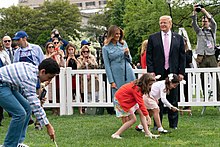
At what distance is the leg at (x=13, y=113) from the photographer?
6.11 metres

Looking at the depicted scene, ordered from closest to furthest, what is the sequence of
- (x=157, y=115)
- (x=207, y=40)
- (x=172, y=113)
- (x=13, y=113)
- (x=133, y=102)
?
1. (x=13, y=113)
2. (x=133, y=102)
3. (x=157, y=115)
4. (x=172, y=113)
5. (x=207, y=40)

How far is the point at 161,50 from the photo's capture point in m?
8.77

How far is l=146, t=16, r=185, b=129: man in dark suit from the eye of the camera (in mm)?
8750

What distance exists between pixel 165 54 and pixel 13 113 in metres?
3.48

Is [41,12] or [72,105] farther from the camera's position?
[41,12]

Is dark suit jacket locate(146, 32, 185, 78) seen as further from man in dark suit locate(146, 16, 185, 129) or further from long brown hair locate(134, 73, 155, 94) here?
long brown hair locate(134, 73, 155, 94)

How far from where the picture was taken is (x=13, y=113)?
612 cm

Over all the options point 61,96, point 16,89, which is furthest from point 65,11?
point 16,89

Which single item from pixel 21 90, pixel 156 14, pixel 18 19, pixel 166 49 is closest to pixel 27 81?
pixel 21 90

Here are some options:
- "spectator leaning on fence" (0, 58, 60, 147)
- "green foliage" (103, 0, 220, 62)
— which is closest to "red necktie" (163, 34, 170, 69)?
"spectator leaning on fence" (0, 58, 60, 147)

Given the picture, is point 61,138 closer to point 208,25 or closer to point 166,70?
point 166,70

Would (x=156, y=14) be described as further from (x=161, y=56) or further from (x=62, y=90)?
(x=161, y=56)

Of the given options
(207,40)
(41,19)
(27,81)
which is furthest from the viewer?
(41,19)

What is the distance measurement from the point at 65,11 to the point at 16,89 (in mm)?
86667
